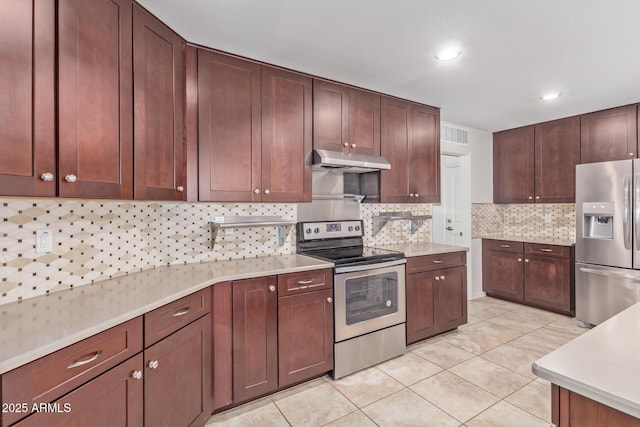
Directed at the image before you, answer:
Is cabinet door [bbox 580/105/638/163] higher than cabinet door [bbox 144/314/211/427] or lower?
higher

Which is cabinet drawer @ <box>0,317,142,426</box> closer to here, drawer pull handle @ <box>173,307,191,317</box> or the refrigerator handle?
drawer pull handle @ <box>173,307,191,317</box>

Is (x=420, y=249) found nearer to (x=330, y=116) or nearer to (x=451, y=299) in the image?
(x=451, y=299)

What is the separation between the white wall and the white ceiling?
4.65 ft

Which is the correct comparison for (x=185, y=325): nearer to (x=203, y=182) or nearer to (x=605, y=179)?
(x=203, y=182)

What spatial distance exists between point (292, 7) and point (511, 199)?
13.7 ft

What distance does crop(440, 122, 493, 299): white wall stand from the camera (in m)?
4.47

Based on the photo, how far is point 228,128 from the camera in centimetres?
228

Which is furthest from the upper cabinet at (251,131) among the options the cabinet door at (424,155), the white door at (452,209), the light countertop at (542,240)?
the light countertop at (542,240)

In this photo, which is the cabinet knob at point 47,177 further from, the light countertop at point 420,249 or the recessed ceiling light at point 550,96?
the recessed ceiling light at point 550,96

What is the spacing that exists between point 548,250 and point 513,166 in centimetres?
130

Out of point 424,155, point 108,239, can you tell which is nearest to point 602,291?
point 424,155

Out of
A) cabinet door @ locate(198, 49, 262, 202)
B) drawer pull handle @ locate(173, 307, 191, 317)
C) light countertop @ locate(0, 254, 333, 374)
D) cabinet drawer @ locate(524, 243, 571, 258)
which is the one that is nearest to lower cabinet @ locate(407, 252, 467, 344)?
light countertop @ locate(0, 254, 333, 374)

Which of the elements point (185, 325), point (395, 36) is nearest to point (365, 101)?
point (395, 36)

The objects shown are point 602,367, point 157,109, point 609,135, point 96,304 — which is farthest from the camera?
point 609,135
